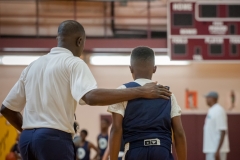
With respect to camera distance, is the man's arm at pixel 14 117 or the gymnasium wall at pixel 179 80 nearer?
the man's arm at pixel 14 117

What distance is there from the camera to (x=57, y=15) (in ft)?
46.7

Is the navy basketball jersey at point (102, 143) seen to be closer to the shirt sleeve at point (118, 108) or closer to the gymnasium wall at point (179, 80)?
the gymnasium wall at point (179, 80)

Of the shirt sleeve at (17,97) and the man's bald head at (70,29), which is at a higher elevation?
the man's bald head at (70,29)

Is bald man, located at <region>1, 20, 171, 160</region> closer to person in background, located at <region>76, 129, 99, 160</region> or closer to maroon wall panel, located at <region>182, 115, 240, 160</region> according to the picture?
person in background, located at <region>76, 129, 99, 160</region>

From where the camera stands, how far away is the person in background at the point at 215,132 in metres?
10.0

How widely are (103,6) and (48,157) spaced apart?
11.5 metres

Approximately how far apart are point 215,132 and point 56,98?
24.2 ft

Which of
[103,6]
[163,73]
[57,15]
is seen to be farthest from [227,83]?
[57,15]

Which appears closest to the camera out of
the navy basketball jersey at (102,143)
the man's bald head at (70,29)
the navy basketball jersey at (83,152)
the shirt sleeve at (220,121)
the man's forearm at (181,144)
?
the man's bald head at (70,29)

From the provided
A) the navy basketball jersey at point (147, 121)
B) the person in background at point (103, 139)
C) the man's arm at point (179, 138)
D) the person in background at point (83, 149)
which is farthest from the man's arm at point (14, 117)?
the person in background at point (83, 149)

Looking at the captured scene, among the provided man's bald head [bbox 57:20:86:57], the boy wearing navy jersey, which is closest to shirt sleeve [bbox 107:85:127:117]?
the boy wearing navy jersey

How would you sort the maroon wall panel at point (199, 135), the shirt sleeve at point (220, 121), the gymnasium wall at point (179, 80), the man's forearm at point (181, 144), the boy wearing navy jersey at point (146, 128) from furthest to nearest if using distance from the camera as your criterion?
the gymnasium wall at point (179, 80)
the maroon wall panel at point (199, 135)
the shirt sleeve at point (220, 121)
the man's forearm at point (181, 144)
the boy wearing navy jersey at point (146, 128)

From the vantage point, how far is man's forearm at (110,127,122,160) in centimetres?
363

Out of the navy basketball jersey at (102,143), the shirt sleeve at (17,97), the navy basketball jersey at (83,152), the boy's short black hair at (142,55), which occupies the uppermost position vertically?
the boy's short black hair at (142,55)
